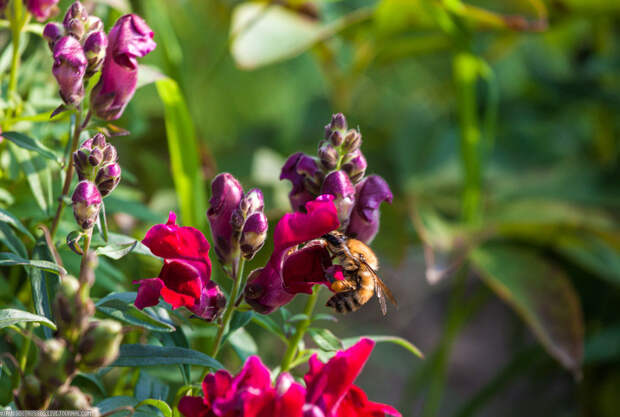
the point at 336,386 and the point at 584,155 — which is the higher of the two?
the point at 336,386

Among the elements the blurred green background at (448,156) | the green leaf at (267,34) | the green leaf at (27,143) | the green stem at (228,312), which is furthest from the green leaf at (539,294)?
the green leaf at (27,143)

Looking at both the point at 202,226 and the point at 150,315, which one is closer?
the point at 150,315

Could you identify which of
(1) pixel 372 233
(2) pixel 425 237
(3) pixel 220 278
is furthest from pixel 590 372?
(1) pixel 372 233

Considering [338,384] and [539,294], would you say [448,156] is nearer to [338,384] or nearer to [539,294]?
[539,294]

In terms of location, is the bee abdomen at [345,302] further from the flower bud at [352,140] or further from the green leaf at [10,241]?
the green leaf at [10,241]

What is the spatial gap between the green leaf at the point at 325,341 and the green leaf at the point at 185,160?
0.88ft

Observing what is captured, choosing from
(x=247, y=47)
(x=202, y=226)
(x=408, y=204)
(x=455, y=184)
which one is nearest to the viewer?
(x=202, y=226)

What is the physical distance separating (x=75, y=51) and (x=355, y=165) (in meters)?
0.18

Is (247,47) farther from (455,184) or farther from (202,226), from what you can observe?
(455,184)

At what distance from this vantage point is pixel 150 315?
35 centimetres

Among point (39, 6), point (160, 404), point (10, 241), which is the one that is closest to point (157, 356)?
point (160, 404)

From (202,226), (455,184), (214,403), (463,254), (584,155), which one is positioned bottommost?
(584,155)

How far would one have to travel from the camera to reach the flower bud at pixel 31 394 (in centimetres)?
27

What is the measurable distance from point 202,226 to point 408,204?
467mm
